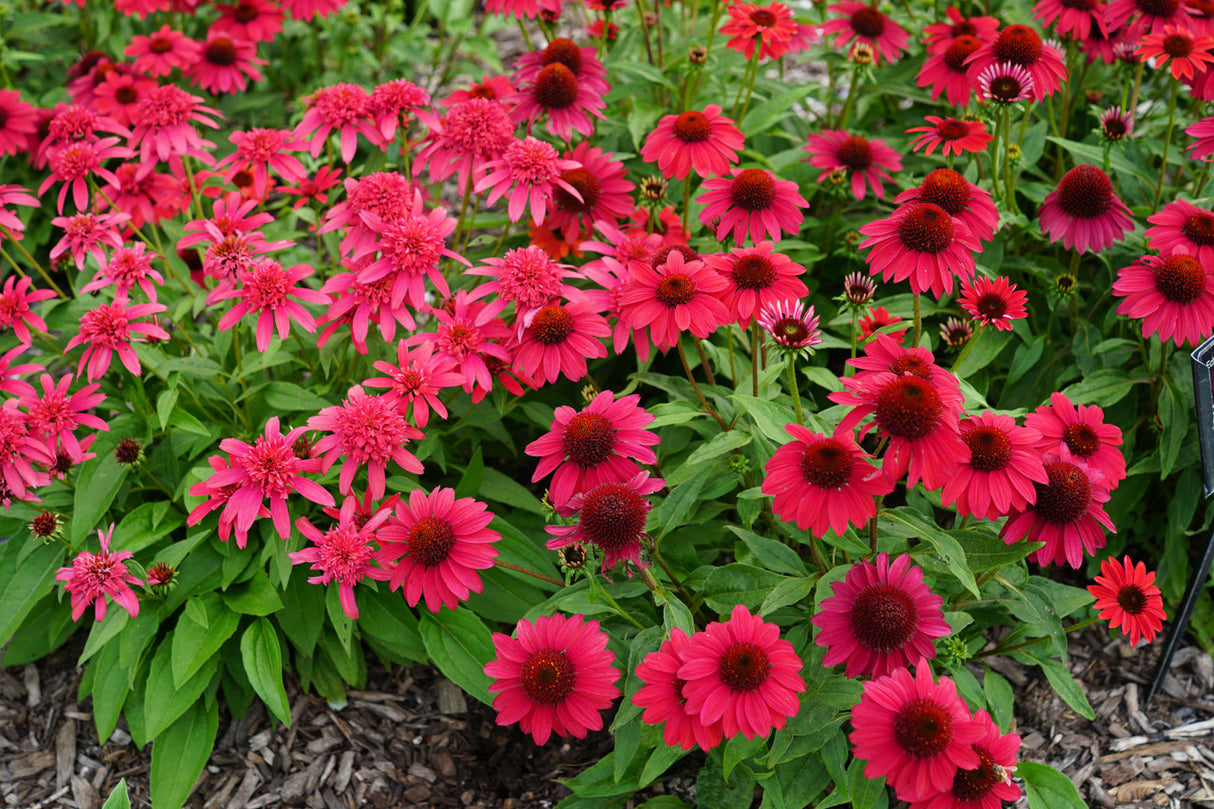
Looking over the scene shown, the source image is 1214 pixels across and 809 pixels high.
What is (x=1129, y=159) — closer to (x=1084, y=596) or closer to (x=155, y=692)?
(x=1084, y=596)

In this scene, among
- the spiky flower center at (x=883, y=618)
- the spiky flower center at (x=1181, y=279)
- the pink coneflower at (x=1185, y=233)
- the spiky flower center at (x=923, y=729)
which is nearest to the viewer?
the spiky flower center at (x=923, y=729)

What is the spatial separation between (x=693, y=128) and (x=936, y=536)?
1.38 metres

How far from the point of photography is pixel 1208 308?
240cm

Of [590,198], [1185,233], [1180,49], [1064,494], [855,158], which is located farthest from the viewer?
[855,158]

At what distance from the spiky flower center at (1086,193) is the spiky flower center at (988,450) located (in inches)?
47.2

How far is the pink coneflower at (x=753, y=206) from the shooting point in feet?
8.69

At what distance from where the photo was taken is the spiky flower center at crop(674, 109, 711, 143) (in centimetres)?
282

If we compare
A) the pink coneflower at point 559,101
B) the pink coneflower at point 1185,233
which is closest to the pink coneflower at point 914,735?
the pink coneflower at point 1185,233

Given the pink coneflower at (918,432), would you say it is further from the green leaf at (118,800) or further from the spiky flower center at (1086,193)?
the green leaf at (118,800)

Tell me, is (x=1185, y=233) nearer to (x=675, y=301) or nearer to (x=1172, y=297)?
(x=1172, y=297)

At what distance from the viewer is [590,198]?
3025mm

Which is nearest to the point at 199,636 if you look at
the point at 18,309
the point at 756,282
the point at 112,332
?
the point at 112,332

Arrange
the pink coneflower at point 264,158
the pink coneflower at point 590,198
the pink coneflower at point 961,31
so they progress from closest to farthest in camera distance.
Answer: the pink coneflower at point 590,198
the pink coneflower at point 264,158
the pink coneflower at point 961,31

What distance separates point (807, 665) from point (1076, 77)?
9.89 feet
